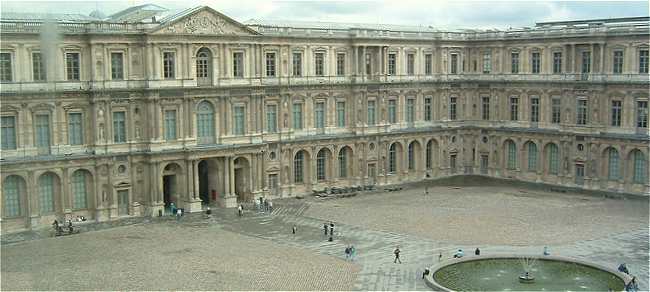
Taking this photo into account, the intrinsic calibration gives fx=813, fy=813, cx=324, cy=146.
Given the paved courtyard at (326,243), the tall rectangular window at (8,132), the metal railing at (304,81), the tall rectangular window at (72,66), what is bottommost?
the paved courtyard at (326,243)

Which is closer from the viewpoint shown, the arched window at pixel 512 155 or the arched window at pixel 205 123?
the arched window at pixel 205 123

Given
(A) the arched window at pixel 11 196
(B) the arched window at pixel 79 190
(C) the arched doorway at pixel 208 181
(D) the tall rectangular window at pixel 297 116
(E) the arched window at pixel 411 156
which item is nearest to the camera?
(A) the arched window at pixel 11 196

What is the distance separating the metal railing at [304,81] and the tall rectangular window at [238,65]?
0.56m

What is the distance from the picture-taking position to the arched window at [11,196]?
5762 centimetres

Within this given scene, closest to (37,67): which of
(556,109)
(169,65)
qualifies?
(169,65)

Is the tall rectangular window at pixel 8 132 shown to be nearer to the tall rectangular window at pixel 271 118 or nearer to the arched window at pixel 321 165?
the tall rectangular window at pixel 271 118

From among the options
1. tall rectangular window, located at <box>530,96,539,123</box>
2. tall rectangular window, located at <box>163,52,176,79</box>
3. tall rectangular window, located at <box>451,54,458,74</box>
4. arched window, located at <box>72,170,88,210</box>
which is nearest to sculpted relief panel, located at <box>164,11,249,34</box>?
tall rectangular window, located at <box>163,52,176,79</box>

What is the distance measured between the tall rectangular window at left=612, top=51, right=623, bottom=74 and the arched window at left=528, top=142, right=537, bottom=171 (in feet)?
36.3

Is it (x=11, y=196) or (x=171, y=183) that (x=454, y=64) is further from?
(x=11, y=196)

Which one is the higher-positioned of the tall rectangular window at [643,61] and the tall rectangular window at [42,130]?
the tall rectangular window at [643,61]

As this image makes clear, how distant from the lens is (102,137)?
61.2m

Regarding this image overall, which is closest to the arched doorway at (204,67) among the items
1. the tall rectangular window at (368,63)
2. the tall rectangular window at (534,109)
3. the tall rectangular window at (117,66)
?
the tall rectangular window at (117,66)

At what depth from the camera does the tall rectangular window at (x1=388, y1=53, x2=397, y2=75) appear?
78312mm

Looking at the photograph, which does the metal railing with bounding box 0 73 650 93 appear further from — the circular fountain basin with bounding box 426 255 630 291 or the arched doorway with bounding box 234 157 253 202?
the circular fountain basin with bounding box 426 255 630 291
